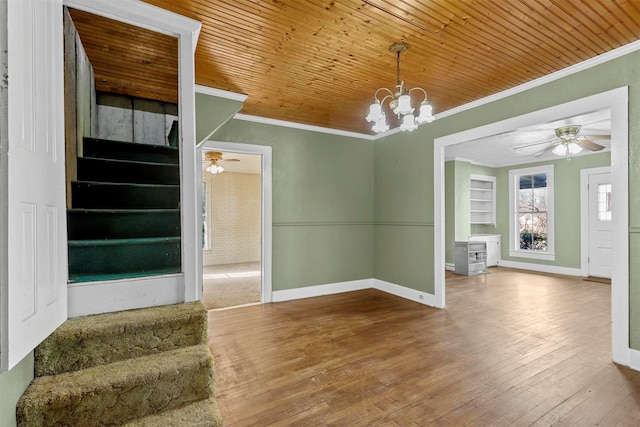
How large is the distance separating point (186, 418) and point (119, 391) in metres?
0.34

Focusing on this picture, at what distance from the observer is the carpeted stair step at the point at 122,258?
1894 millimetres

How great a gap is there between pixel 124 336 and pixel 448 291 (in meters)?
4.60

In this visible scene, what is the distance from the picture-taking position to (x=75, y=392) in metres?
1.37

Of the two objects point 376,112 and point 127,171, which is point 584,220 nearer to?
point 376,112

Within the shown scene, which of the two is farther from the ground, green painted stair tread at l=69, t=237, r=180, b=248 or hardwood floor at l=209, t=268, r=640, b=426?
green painted stair tread at l=69, t=237, r=180, b=248

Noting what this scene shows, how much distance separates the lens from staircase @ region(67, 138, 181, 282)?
6.36ft

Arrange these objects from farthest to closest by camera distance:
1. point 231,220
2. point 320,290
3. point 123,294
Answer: point 231,220 → point 320,290 → point 123,294

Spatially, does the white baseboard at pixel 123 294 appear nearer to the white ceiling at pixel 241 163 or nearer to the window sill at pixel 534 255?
the white ceiling at pixel 241 163

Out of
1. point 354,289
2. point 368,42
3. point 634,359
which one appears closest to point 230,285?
point 354,289

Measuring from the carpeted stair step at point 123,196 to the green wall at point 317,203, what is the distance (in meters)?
2.01

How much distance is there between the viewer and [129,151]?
217 cm

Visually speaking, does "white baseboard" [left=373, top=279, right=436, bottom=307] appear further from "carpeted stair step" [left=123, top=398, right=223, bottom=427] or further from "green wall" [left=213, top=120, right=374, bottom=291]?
"carpeted stair step" [left=123, top=398, right=223, bottom=427]

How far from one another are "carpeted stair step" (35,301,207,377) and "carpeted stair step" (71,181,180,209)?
2.30 ft

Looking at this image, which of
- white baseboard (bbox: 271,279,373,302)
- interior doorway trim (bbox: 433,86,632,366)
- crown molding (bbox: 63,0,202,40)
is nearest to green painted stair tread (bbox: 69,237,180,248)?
crown molding (bbox: 63,0,202,40)
